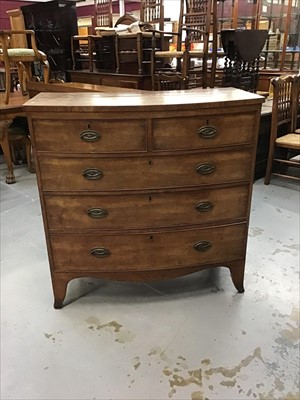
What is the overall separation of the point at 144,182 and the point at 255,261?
1.11 m

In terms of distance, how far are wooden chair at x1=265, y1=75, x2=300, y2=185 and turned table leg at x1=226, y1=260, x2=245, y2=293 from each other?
179cm

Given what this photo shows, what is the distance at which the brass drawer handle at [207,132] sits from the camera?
1459mm

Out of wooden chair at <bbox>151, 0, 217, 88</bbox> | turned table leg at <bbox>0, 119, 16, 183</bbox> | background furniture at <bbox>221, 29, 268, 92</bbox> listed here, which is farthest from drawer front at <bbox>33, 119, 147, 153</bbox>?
wooden chair at <bbox>151, 0, 217, 88</bbox>

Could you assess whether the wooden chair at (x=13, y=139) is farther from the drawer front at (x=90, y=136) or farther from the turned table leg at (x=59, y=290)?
the drawer front at (x=90, y=136)

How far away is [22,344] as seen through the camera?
159 centimetres

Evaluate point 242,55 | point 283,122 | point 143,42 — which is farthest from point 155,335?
point 143,42

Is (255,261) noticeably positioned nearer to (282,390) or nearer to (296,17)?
(282,390)

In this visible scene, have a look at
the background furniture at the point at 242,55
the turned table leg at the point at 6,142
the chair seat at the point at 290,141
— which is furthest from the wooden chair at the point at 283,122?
the turned table leg at the point at 6,142

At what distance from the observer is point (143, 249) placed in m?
1.66

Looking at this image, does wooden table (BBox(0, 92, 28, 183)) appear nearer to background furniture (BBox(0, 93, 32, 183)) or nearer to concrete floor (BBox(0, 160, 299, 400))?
background furniture (BBox(0, 93, 32, 183))

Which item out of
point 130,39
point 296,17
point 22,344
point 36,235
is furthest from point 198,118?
point 296,17

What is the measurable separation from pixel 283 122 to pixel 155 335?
2594 mm

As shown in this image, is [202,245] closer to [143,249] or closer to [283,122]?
[143,249]

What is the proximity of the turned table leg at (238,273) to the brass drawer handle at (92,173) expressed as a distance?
0.85 m
